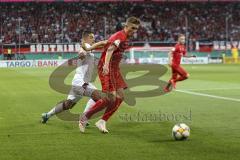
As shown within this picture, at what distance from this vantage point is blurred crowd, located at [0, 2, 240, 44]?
58.9 meters

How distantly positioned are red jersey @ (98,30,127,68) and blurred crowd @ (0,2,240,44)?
46.0 m

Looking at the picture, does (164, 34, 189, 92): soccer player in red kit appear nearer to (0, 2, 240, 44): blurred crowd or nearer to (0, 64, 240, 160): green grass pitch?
(0, 64, 240, 160): green grass pitch

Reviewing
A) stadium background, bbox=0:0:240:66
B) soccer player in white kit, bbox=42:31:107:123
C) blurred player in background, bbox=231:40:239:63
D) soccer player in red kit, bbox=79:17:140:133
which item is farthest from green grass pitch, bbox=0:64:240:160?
blurred player in background, bbox=231:40:239:63

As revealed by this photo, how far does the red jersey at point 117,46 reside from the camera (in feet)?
32.4

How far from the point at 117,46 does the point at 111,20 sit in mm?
54911

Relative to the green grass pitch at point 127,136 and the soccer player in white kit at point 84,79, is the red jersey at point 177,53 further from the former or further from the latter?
the soccer player in white kit at point 84,79

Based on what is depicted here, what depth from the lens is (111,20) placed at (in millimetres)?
64375

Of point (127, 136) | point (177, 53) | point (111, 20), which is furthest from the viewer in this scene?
point (111, 20)

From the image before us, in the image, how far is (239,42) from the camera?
6097 centimetres

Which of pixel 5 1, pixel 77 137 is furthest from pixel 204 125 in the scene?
pixel 5 1

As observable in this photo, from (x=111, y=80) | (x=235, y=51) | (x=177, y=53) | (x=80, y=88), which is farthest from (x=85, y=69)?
(x=235, y=51)

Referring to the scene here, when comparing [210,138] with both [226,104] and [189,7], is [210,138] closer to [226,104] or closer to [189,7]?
[226,104]

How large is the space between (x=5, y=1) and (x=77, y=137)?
171ft

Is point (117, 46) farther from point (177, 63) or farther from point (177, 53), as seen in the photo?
point (177, 53)
